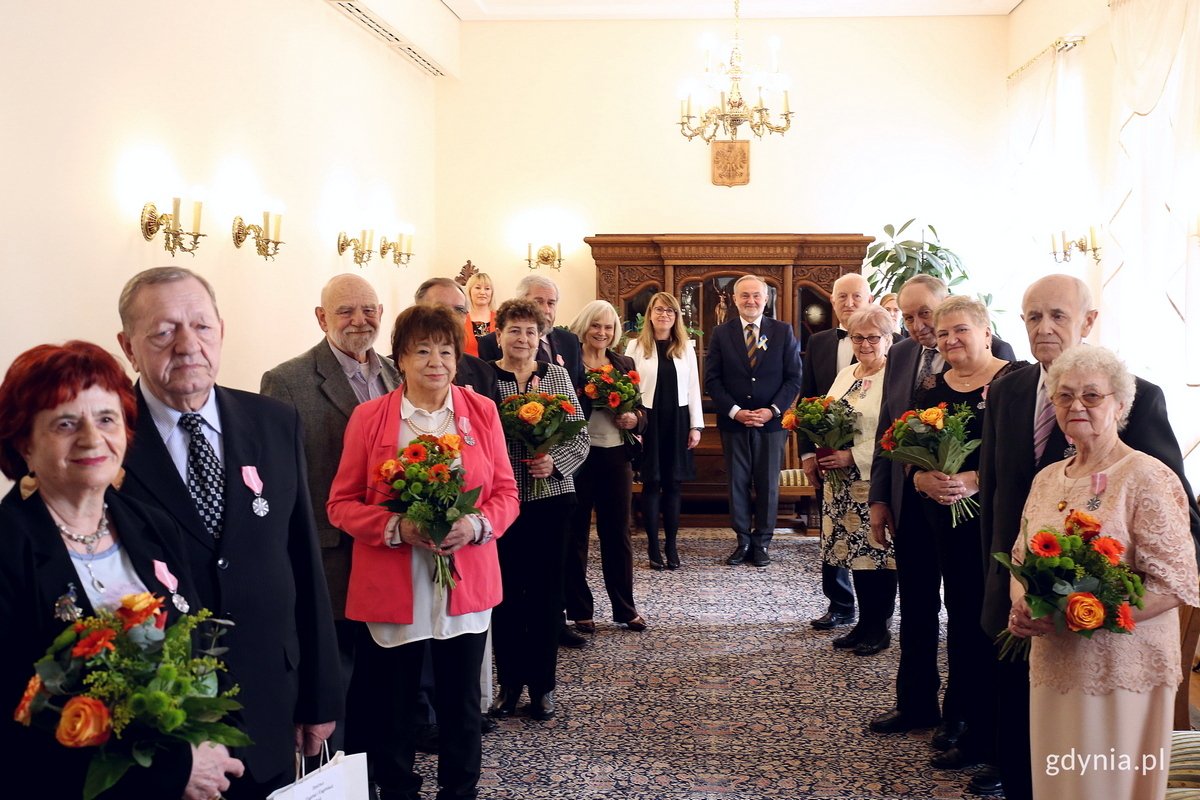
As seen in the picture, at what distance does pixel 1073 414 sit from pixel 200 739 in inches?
93.0

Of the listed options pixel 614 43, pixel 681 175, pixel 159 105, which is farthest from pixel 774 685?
pixel 614 43

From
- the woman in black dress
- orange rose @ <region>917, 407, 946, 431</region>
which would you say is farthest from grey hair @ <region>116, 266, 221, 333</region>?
the woman in black dress

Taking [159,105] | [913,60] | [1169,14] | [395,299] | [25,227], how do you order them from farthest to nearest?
[913,60] → [395,299] → [1169,14] → [159,105] → [25,227]

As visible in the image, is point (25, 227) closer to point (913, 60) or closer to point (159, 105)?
point (159, 105)

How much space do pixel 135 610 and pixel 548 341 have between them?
3.97 m

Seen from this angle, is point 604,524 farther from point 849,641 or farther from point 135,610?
point 135,610

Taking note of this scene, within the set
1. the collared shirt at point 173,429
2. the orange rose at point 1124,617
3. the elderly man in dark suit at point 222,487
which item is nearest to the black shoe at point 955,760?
the orange rose at point 1124,617

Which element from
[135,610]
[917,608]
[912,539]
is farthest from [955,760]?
[135,610]

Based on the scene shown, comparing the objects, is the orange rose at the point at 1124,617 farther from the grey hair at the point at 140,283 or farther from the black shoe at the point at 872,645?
the black shoe at the point at 872,645

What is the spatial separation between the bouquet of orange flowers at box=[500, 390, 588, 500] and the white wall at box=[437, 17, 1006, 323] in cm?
626

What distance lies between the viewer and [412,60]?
32.7 feet

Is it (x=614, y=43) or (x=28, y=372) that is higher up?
(x=614, y=43)

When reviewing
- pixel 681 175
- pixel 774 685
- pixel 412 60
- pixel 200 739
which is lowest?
pixel 774 685

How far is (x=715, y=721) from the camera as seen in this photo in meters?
4.66
